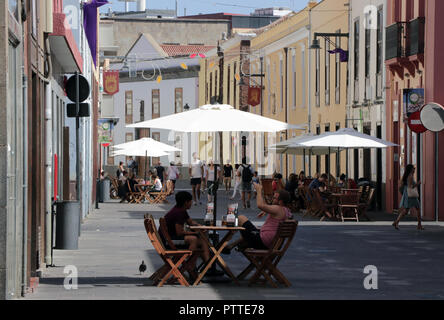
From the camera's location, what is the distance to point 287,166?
56.1 meters

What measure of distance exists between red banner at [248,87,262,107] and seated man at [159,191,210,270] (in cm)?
4930

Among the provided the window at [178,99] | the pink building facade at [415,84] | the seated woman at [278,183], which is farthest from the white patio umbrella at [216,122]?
the window at [178,99]

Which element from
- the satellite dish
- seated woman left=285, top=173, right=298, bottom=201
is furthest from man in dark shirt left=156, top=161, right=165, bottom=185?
the satellite dish

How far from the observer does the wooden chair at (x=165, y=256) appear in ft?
46.8

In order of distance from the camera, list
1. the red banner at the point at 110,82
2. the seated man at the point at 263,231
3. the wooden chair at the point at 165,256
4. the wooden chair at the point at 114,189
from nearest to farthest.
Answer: the wooden chair at the point at 165,256
the seated man at the point at 263,231
the wooden chair at the point at 114,189
the red banner at the point at 110,82

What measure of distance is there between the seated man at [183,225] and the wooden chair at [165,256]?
0.80ft

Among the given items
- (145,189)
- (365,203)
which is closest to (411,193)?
→ (365,203)

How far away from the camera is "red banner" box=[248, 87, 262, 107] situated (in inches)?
2527

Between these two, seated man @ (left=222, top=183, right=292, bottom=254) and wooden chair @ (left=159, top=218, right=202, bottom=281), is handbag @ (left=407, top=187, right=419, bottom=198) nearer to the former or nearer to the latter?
seated man @ (left=222, top=183, right=292, bottom=254)

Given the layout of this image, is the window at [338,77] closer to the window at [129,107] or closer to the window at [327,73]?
the window at [327,73]

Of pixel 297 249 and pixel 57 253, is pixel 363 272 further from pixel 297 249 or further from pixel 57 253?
pixel 57 253

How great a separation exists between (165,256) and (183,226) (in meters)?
0.73

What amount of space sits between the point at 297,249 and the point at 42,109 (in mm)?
6314

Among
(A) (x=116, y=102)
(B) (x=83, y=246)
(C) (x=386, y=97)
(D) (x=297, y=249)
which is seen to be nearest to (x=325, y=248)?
(D) (x=297, y=249)
